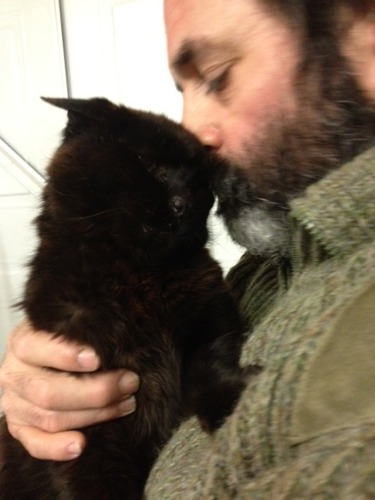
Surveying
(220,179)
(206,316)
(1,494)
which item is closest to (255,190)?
(220,179)

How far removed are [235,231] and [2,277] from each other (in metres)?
1.83

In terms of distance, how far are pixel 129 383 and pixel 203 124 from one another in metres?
0.50

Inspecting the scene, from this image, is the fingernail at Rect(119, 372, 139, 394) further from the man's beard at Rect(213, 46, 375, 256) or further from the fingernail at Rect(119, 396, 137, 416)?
the man's beard at Rect(213, 46, 375, 256)

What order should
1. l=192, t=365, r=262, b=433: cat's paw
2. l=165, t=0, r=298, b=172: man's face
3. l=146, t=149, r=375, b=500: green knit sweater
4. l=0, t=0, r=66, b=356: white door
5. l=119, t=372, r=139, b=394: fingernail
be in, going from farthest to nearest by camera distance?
l=0, t=0, r=66, b=356: white door
l=165, t=0, r=298, b=172: man's face
l=119, t=372, r=139, b=394: fingernail
l=192, t=365, r=262, b=433: cat's paw
l=146, t=149, r=375, b=500: green knit sweater

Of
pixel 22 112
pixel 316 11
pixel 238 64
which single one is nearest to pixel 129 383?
pixel 238 64

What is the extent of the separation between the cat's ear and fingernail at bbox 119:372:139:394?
42 centimetres

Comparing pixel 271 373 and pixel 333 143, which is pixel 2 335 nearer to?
pixel 333 143

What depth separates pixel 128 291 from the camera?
82cm

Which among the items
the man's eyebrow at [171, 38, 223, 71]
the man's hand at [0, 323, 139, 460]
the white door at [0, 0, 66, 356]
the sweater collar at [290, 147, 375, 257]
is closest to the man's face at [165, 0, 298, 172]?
the man's eyebrow at [171, 38, 223, 71]

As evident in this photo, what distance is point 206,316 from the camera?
85 centimetres

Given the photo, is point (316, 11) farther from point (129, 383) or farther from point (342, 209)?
point (129, 383)

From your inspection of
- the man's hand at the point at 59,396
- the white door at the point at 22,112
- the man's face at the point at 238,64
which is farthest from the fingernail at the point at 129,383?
the white door at the point at 22,112

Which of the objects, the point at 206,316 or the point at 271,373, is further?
the point at 206,316

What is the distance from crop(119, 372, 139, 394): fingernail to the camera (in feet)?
2.62
